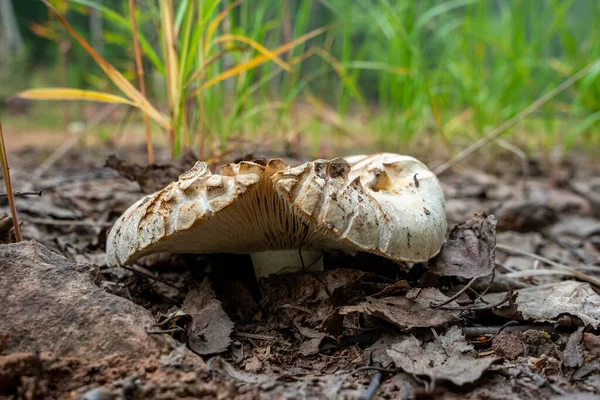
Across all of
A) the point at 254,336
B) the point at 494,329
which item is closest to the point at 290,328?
the point at 254,336

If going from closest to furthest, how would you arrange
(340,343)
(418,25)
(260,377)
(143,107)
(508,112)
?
1. (260,377)
2. (340,343)
3. (143,107)
4. (418,25)
5. (508,112)

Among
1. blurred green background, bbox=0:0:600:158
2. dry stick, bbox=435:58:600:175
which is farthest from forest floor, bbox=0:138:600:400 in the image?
blurred green background, bbox=0:0:600:158

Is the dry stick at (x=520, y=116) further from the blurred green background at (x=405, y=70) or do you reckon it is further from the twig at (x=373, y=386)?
the twig at (x=373, y=386)

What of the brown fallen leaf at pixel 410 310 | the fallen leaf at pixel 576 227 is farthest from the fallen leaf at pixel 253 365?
the fallen leaf at pixel 576 227

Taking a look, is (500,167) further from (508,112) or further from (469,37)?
(469,37)

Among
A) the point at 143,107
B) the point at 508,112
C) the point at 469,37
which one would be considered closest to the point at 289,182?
the point at 143,107

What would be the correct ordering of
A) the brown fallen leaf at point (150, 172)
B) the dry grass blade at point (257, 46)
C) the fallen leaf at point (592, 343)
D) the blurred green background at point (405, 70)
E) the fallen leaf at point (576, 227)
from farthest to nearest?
the blurred green background at point (405, 70) < the fallen leaf at point (576, 227) < the dry grass blade at point (257, 46) < the brown fallen leaf at point (150, 172) < the fallen leaf at point (592, 343)
